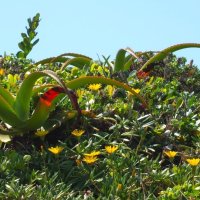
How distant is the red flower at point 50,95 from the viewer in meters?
3.76

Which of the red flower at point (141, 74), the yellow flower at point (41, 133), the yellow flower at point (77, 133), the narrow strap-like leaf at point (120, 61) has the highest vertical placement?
the yellow flower at point (41, 133)

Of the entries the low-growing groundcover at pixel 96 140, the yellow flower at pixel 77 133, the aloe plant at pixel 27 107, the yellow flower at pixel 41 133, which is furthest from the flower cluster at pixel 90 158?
the aloe plant at pixel 27 107

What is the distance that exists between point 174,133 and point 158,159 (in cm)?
33

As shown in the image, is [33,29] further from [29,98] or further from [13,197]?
[13,197]

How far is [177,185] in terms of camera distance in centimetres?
338

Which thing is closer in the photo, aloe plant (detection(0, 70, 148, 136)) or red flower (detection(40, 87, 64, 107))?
red flower (detection(40, 87, 64, 107))

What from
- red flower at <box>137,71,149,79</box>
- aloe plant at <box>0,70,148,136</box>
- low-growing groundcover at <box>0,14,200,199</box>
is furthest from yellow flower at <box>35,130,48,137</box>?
red flower at <box>137,71,149,79</box>

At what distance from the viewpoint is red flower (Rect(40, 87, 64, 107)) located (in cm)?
376

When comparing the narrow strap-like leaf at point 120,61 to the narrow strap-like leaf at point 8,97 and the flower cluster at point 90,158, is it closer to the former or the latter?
the narrow strap-like leaf at point 8,97

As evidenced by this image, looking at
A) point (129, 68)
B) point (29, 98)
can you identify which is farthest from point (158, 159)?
point (129, 68)

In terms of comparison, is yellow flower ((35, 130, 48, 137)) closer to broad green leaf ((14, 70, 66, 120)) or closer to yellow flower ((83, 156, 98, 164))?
broad green leaf ((14, 70, 66, 120))

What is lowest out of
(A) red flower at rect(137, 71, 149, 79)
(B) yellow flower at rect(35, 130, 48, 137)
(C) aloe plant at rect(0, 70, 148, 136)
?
(A) red flower at rect(137, 71, 149, 79)

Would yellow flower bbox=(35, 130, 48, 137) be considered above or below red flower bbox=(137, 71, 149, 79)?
above

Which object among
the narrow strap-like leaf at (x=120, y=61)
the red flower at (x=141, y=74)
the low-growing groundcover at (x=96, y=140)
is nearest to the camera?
the low-growing groundcover at (x=96, y=140)
